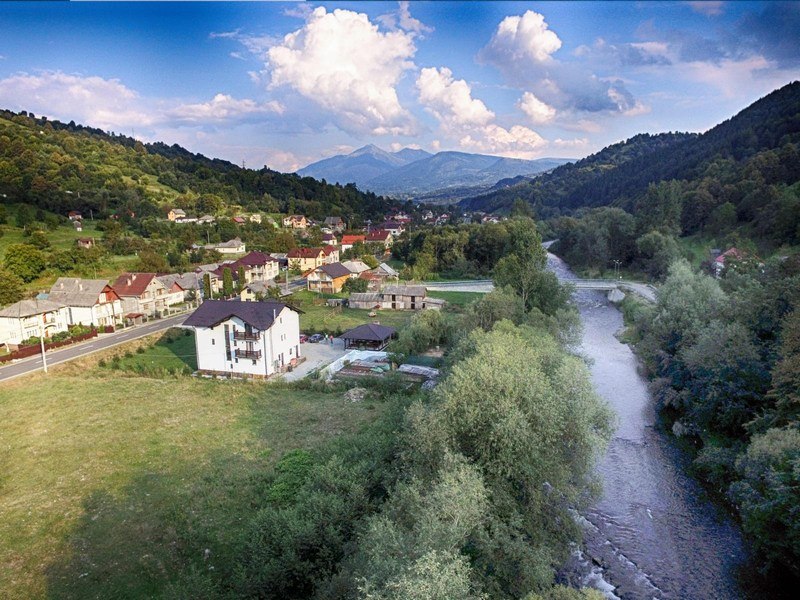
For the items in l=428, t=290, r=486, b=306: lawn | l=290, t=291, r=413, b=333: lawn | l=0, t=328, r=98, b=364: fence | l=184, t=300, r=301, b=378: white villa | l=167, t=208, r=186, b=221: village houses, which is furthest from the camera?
l=167, t=208, r=186, b=221: village houses

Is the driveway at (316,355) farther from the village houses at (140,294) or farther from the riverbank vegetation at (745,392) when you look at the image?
the riverbank vegetation at (745,392)

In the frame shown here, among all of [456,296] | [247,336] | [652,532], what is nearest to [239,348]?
[247,336]

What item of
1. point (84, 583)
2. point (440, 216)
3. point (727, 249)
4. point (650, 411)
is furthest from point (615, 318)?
point (440, 216)

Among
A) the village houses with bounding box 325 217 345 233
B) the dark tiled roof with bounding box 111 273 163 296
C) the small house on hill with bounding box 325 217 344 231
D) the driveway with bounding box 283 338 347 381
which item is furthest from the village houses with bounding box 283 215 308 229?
the driveway with bounding box 283 338 347 381

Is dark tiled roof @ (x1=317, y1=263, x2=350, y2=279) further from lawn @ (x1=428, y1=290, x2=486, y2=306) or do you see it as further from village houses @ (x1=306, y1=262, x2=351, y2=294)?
lawn @ (x1=428, y1=290, x2=486, y2=306)

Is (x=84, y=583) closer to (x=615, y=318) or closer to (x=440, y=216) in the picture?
(x=615, y=318)
